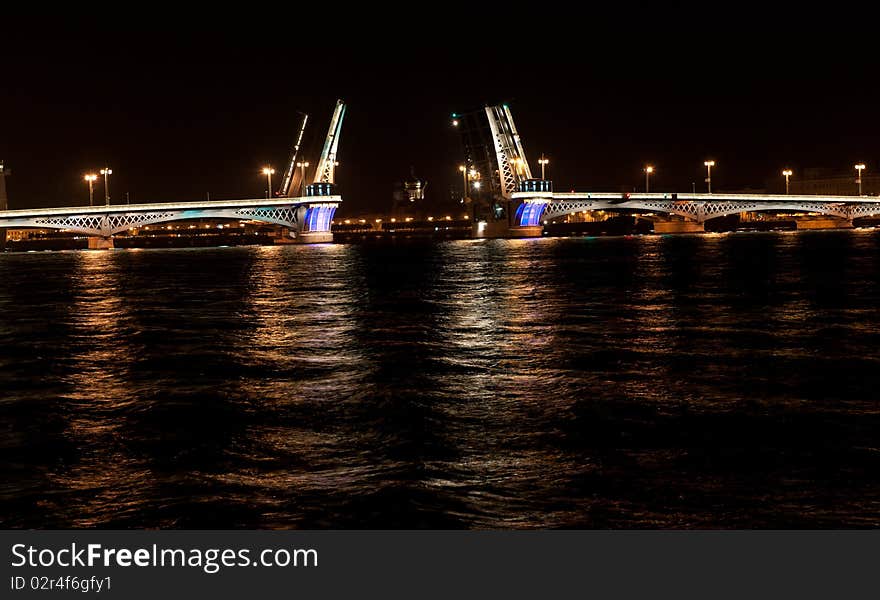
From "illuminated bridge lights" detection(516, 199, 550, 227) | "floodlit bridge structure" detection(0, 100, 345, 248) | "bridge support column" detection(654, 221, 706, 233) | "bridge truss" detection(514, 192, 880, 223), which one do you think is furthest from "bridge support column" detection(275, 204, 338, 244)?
"bridge support column" detection(654, 221, 706, 233)

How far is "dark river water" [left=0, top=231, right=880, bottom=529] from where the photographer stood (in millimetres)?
7535

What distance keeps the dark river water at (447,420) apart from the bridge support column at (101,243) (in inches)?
4474

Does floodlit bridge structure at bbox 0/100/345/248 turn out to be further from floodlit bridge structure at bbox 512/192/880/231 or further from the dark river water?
the dark river water

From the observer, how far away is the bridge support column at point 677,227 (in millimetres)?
154625

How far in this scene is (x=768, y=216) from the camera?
193625 mm

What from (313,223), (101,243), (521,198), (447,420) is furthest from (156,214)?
(447,420)

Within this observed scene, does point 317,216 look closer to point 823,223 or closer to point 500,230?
point 500,230

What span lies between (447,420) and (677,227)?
151m

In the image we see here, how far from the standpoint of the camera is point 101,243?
134m

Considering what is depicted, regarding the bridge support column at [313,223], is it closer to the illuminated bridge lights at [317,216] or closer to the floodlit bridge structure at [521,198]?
the illuminated bridge lights at [317,216]

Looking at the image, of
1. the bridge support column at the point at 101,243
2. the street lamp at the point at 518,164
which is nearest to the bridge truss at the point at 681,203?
the street lamp at the point at 518,164
